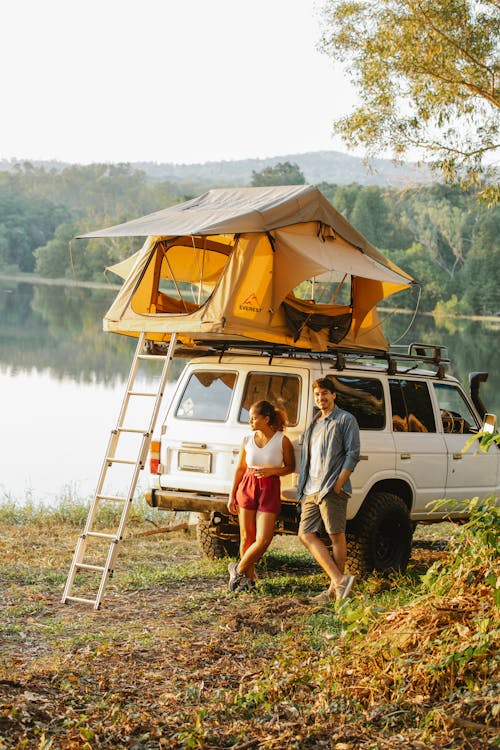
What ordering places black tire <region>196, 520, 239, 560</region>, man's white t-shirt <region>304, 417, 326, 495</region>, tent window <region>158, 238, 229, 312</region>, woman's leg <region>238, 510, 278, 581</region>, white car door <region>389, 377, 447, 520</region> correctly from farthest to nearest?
tent window <region>158, 238, 229, 312</region>, black tire <region>196, 520, 239, 560</region>, white car door <region>389, 377, 447, 520</region>, woman's leg <region>238, 510, 278, 581</region>, man's white t-shirt <region>304, 417, 326, 495</region>

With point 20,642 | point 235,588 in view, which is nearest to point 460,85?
point 235,588

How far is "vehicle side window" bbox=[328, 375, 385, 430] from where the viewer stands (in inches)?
343

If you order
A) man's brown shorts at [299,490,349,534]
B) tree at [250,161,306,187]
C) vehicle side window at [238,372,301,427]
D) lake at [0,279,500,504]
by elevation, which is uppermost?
tree at [250,161,306,187]

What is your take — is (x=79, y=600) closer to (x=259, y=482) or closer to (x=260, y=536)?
(x=260, y=536)

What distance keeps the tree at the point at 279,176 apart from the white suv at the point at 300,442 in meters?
84.9

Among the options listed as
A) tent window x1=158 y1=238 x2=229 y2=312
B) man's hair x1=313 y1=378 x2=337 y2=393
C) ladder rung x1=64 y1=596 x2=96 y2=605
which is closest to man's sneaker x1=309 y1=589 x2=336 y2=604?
man's hair x1=313 y1=378 x2=337 y2=393

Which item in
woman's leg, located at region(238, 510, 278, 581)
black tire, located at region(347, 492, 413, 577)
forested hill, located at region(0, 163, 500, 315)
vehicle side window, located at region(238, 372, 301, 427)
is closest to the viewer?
woman's leg, located at region(238, 510, 278, 581)

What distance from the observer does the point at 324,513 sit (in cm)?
785

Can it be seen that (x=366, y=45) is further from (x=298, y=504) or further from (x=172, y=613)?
(x=172, y=613)

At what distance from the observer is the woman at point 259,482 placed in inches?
317

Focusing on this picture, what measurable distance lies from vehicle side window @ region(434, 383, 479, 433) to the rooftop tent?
30.6 inches

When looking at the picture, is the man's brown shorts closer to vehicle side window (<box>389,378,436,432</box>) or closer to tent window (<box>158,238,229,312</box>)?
vehicle side window (<box>389,378,436,432</box>)

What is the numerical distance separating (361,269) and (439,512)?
248cm

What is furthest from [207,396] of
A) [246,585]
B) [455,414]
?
[455,414]
